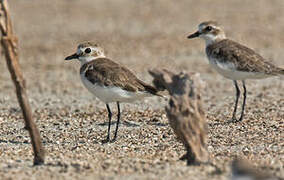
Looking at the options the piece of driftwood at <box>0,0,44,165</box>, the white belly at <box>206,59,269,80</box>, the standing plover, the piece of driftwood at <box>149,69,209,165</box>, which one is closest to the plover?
the white belly at <box>206,59,269,80</box>

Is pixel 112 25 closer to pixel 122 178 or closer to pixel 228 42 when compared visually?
pixel 228 42

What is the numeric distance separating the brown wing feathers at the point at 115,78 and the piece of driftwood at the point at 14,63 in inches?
82.7

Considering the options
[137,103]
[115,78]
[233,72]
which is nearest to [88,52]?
[115,78]

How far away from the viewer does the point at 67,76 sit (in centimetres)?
1591

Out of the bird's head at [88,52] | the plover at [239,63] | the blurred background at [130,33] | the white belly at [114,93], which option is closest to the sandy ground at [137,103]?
the blurred background at [130,33]

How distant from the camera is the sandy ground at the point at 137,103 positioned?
7.12m

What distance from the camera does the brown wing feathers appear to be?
8898 millimetres

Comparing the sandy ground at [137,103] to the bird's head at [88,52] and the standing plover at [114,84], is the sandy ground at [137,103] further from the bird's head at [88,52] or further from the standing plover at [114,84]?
Result: the bird's head at [88,52]

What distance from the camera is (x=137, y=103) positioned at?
12.3 m

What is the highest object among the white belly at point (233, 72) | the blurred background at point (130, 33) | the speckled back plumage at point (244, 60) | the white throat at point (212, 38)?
the white throat at point (212, 38)

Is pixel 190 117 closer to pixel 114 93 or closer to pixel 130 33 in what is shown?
pixel 114 93

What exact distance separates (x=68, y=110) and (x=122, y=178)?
5.67m

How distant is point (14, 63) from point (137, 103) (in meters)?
5.76

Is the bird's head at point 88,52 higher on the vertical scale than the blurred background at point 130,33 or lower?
higher
